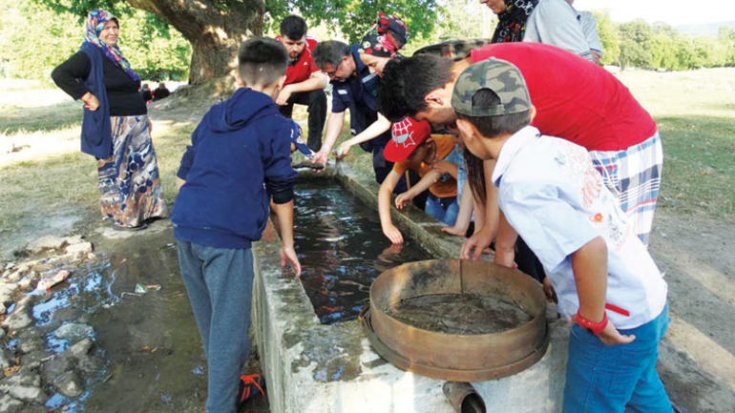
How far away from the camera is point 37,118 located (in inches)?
574

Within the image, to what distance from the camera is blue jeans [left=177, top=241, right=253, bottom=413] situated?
223 cm

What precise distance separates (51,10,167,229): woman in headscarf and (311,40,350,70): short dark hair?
1985 millimetres

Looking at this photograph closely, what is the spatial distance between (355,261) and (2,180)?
6.14m

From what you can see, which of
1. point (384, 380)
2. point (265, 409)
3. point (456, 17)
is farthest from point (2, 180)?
point (456, 17)

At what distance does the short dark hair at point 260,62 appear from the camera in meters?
2.28

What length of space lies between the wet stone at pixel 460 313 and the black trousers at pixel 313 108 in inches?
153

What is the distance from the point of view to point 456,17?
49812mm

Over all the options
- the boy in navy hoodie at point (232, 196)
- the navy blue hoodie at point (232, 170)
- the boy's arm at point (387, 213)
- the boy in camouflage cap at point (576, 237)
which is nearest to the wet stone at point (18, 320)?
the boy in navy hoodie at point (232, 196)

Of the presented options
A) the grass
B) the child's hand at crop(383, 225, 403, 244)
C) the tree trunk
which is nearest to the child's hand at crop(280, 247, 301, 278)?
the child's hand at crop(383, 225, 403, 244)

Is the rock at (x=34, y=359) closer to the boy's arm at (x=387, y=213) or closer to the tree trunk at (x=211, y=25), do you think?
the boy's arm at (x=387, y=213)

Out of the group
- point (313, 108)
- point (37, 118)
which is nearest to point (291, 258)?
point (313, 108)

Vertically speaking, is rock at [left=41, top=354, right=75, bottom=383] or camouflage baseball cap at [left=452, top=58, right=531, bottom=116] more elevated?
camouflage baseball cap at [left=452, top=58, right=531, bottom=116]

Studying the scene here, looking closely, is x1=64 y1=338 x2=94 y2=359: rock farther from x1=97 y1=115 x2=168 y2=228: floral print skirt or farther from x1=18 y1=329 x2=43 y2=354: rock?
x1=97 y1=115 x2=168 y2=228: floral print skirt

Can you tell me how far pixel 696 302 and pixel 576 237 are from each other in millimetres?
2935
